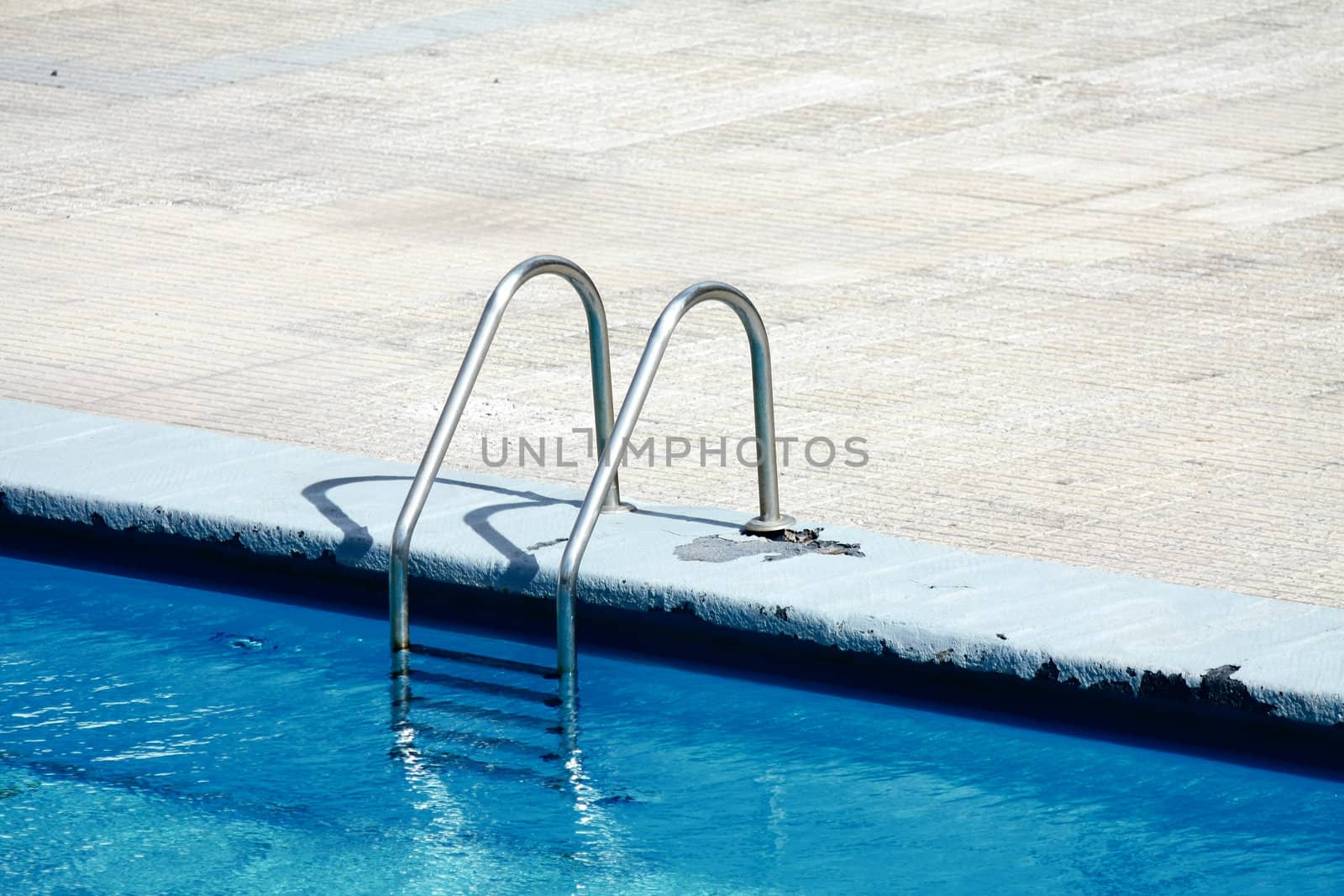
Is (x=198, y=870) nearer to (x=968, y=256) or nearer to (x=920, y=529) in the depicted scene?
(x=920, y=529)

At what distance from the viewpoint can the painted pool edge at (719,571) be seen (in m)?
4.77

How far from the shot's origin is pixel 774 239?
10281 millimetres

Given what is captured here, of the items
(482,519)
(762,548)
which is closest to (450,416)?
(482,519)

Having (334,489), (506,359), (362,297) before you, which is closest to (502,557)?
(334,489)

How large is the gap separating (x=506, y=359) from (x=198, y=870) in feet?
12.4

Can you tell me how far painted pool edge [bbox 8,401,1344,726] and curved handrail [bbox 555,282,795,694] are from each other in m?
0.17

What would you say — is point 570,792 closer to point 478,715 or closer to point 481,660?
point 478,715

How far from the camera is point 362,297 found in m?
9.32

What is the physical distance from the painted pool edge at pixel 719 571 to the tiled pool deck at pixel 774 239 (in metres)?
0.08

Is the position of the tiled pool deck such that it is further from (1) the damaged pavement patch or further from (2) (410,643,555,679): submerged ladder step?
(2) (410,643,555,679): submerged ladder step

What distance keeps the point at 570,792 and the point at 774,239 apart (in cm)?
557

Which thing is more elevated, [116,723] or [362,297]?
[362,297]

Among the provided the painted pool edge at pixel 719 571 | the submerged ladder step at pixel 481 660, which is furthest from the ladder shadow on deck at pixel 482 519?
the submerged ladder step at pixel 481 660

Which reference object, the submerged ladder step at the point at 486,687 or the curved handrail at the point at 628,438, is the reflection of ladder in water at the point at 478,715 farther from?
the curved handrail at the point at 628,438
